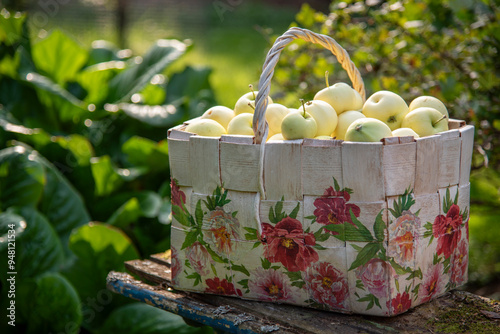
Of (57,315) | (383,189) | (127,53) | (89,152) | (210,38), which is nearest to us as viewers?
(383,189)

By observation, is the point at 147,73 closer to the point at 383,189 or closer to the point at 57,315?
the point at 57,315

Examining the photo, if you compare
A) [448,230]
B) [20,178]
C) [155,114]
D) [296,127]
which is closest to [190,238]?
[296,127]

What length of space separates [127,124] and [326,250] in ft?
6.04

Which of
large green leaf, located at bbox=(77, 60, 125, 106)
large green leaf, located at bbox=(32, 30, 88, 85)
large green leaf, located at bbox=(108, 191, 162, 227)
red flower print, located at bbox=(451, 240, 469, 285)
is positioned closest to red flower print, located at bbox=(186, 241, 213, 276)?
red flower print, located at bbox=(451, 240, 469, 285)

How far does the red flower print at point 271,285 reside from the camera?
1.23 meters

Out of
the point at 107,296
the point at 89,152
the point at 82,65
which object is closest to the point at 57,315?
the point at 107,296

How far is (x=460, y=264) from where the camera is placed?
130 cm

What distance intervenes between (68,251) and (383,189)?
159 centimetres

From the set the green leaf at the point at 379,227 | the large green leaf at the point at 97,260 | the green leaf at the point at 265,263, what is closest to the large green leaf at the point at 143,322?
the large green leaf at the point at 97,260

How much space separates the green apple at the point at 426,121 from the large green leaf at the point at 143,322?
113cm

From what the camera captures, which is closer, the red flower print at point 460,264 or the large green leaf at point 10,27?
the red flower print at point 460,264

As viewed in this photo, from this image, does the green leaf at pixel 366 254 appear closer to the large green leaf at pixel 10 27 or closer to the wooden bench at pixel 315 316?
the wooden bench at pixel 315 316

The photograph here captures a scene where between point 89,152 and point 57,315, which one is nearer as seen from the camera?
point 57,315

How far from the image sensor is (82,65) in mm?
3160
